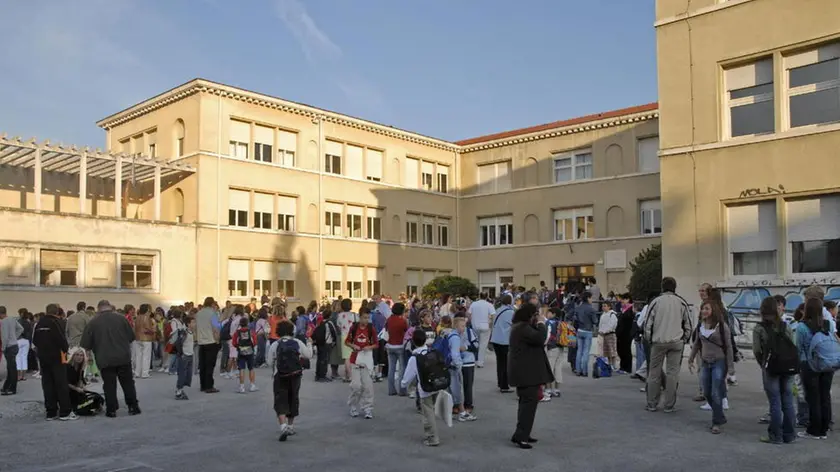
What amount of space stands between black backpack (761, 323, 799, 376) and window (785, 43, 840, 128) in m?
11.2

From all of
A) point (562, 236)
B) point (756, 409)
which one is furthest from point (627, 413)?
point (562, 236)

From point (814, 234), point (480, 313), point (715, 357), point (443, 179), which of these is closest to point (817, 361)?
point (715, 357)

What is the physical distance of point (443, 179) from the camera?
49062mm

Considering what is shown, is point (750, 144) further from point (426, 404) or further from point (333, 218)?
point (333, 218)

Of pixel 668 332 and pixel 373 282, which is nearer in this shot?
pixel 668 332

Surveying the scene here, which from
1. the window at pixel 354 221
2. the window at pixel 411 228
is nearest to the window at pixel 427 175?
the window at pixel 411 228

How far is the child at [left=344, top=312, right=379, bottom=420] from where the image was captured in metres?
12.0

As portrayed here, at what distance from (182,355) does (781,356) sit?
34.9ft

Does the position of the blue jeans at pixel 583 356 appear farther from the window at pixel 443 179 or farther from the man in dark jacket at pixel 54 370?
the window at pixel 443 179

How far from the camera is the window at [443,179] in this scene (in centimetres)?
4875

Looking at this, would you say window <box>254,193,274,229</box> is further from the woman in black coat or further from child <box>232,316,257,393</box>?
the woman in black coat

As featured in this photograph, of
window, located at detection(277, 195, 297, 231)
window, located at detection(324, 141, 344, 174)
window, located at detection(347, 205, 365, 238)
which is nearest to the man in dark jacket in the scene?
window, located at detection(277, 195, 297, 231)

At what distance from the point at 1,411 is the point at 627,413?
10211 mm

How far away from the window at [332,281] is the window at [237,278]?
15.7 ft
